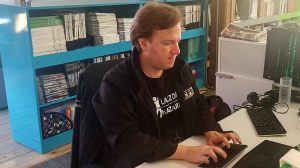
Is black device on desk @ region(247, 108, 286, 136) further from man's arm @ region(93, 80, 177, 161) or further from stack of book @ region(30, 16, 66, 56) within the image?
stack of book @ region(30, 16, 66, 56)

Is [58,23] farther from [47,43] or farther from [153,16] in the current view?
[153,16]

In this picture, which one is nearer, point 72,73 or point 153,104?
point 153,104

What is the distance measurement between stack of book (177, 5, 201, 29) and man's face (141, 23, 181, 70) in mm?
2603

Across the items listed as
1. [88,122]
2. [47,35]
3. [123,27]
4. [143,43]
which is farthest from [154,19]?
[123,27]

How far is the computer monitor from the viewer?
185 centimetres

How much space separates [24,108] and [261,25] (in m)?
2.64

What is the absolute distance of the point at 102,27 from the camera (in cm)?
305

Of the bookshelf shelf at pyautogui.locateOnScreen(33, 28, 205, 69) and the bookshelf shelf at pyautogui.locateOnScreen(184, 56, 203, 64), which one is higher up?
the bookshelf shelf at pyautogui.locateOnScreen(33, 28, 205, 69)

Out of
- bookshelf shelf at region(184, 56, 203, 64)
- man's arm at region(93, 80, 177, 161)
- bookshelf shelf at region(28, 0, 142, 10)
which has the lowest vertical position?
bookshelf shelf at region(184, 56, 203, 64)

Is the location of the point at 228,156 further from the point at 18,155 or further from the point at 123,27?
the point at 123,27

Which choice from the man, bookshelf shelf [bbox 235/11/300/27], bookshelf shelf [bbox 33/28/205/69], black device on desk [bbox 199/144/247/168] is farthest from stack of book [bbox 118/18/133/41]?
black device on desk [bbox 199/144/247/168]

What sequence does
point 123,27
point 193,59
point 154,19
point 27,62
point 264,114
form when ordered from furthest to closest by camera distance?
1. point 193,59
2. point 123,27
3. point 27,62
4. point 264,114
5. point 154,19

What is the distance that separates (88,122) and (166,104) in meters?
0.34

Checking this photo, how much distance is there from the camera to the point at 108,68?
148cm
